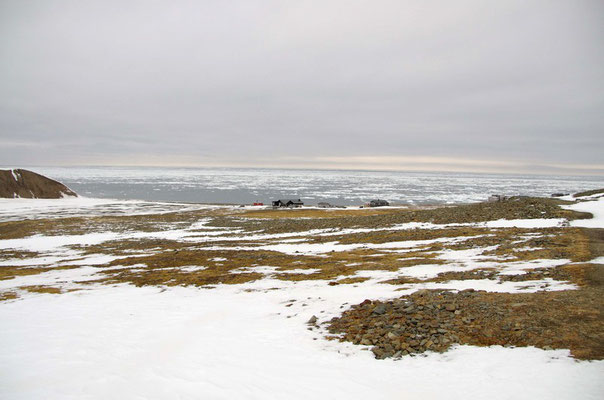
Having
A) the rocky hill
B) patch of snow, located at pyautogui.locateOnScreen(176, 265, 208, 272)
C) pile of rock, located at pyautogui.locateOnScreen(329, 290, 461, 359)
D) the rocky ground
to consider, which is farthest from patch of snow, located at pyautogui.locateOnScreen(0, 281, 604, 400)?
the rocky hill

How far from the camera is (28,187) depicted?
350 ft

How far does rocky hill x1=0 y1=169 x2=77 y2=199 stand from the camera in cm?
10294

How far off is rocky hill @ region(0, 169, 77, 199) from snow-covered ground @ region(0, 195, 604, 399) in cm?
10926

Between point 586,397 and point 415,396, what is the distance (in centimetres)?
302

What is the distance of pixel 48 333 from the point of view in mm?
11867

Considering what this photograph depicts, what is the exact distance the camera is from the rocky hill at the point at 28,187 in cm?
10294

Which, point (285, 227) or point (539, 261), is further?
point (285, 227)

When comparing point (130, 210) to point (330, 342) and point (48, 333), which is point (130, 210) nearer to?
point (48, 333)

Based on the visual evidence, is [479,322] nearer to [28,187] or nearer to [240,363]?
[240,363]

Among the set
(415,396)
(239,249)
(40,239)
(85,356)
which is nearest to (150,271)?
(239,249)

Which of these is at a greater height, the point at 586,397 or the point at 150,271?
the point at 586,397

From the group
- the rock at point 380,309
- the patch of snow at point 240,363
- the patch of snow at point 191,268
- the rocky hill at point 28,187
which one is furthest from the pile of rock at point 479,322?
the rocky hill at point 28,187

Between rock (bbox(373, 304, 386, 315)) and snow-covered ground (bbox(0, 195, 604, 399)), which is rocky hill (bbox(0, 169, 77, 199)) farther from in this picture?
rock (bbox(373, 304, 386, 315))

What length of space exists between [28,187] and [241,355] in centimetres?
12723
